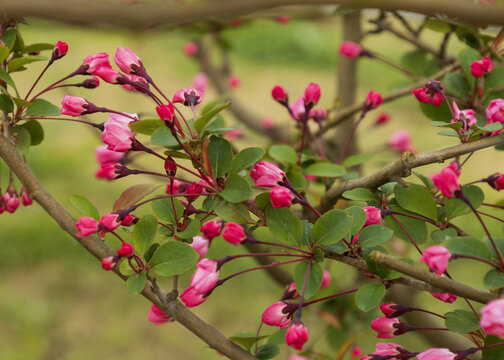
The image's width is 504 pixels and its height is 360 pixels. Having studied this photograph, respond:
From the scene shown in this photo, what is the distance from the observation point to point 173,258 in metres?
0.57

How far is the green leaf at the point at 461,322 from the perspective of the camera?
0.55 m

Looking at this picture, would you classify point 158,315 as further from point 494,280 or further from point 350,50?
point 350,50

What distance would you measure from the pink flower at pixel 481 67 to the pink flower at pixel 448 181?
0.75 ft

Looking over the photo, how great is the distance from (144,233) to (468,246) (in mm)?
316

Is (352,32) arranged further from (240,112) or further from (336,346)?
(336,346)

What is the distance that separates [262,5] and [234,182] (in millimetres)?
288

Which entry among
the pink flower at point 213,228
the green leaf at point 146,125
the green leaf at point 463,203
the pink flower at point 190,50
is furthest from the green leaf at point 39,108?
the pink flower at point 190,50

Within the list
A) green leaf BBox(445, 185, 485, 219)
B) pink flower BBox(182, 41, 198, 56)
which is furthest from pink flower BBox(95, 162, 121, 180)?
pink flower BBox(182, 41, 198, 56)

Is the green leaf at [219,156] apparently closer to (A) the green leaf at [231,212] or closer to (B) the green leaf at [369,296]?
(A) the green leaf at [231,212]

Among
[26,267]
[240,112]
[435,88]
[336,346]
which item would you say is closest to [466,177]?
[240,112]

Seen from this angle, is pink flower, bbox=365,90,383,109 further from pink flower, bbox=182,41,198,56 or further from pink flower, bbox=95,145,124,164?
pink flower, bbox=182,41,198,56

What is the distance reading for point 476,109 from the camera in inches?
29.7

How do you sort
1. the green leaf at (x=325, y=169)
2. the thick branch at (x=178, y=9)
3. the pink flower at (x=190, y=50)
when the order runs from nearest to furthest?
the thick branch at (x=178, y=9)
the green leaf at (x=325, y=169)
the pink flower at (x=190, y=50)

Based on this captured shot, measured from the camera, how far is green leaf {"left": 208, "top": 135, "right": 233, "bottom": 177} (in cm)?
59
